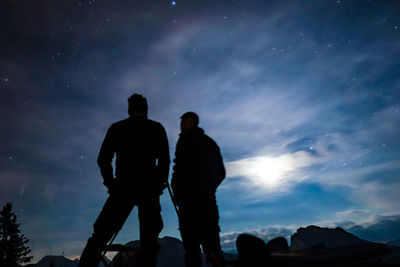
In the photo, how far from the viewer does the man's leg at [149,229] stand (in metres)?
3.48

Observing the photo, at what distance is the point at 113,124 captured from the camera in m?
4.06

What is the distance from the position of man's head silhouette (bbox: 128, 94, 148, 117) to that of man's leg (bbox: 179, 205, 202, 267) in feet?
6.03

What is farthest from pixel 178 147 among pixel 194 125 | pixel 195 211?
pixel 195 211

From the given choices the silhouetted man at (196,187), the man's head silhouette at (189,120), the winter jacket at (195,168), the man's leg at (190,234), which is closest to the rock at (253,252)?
the silhouetted man at (196,187)

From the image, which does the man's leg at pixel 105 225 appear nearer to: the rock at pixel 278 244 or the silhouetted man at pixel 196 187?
the silhouetted man at pixel 196 187

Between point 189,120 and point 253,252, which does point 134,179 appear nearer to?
point 189,120

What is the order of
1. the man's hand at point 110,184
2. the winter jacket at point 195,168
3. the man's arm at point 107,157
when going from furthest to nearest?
1. the winter jacket at point 195,168
2. the man's arm at point 107,157
3. the man's hand at point 110,184

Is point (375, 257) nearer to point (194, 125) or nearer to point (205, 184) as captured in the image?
point (205, 184)

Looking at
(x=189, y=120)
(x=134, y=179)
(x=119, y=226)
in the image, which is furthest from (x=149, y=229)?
(x=189, y=120)

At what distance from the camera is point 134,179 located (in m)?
3.61

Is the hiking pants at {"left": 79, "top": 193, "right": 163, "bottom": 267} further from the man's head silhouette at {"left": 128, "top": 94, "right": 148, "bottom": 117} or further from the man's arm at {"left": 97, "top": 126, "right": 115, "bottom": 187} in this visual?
the man's head silhouette at {"left": 128, "top": 94, "right": 148, "bottom": 117}

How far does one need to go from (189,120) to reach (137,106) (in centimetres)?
117

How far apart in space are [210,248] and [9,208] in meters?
52.4

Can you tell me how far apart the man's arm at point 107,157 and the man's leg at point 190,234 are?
1.43 meters
